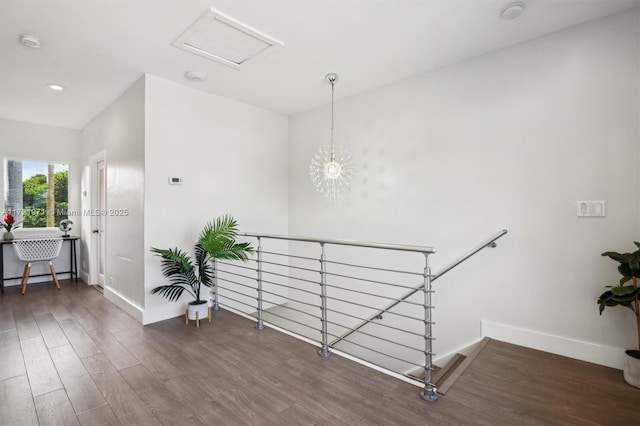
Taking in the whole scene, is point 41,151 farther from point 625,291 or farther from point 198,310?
point 625,291

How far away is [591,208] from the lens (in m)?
2.44

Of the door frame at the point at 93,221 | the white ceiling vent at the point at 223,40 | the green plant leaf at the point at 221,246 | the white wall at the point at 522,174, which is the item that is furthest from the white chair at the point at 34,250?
the white wall at the point at 522,174

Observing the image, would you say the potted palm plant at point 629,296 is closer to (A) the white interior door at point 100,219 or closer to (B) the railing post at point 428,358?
(B) the railing post at point 428,358

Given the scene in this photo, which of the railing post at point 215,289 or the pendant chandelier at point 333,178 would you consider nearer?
the railing post at point 215,289

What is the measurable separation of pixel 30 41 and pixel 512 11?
3.92m

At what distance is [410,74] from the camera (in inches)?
134

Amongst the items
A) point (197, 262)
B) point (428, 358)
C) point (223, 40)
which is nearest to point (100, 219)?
point (197, 262)

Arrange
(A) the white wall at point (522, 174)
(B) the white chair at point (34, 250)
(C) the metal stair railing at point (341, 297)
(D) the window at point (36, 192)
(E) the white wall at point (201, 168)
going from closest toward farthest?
1. (A) the white wall at point (522, 174)
2. (C) the metal stair railing at point (341, 297)
3. (E) the white wall at point (201, 168)
4. (B) the white chair at point (34, 250)
5. (D) the window at point (36, 192)

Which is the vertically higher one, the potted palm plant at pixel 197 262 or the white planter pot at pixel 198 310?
the potted palm plant at pixel 197 262

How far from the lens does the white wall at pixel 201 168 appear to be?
345 centimetres

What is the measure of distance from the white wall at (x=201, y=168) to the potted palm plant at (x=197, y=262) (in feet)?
0.49

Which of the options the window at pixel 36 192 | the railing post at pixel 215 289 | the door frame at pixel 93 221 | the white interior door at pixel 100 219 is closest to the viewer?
the railing post at pixel 215 289

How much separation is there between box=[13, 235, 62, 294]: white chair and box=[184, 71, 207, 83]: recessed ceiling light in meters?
3.67

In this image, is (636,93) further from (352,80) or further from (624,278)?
(352,80)
